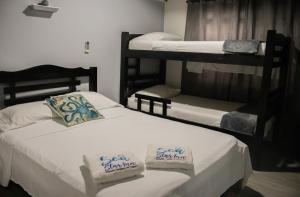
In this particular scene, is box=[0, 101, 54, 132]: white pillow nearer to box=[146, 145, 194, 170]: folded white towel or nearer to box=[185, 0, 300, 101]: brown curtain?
box=[146, 145, 194, 170]: folded white towel

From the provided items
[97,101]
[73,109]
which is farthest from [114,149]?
[97,101]

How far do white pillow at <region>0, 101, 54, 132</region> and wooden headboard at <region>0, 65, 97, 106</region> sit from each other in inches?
10.2

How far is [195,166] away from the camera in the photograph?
1.81 meters

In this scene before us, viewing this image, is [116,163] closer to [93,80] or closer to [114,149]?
[114,149]

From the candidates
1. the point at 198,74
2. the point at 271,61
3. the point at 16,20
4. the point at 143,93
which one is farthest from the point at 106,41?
the point at 271,61

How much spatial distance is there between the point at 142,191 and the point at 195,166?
49 cm

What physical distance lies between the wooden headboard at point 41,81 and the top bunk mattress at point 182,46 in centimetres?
72

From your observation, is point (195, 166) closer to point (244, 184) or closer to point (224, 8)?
point (244, 184)

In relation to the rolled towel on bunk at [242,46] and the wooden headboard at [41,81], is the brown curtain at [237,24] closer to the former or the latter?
the rolled towel on bunk at [242,46]

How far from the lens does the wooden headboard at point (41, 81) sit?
8.68 ft

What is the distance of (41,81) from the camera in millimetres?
2949

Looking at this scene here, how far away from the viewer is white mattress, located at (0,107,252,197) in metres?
1.59

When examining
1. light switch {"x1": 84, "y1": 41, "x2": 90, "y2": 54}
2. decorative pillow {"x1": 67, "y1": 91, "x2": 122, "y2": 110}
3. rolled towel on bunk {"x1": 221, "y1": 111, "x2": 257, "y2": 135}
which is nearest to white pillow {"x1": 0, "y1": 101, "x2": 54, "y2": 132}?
decorative pillow {"x1": 67, "y1": 91, "x2": 122, "y2": 110}

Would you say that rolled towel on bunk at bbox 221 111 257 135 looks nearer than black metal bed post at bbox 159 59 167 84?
Yes
